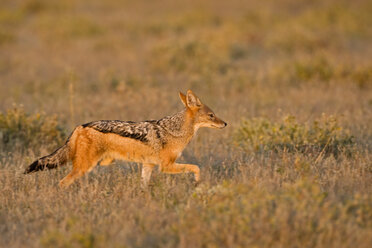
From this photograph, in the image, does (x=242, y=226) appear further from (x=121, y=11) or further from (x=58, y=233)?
(x=121, y=11)

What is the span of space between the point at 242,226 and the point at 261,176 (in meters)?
1.89

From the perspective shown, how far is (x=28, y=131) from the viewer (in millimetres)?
7766

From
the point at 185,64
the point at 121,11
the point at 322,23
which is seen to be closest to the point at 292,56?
the point at 185,64

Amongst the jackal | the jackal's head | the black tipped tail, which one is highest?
the jackal's head

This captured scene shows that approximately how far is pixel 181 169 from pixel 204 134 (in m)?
2.99

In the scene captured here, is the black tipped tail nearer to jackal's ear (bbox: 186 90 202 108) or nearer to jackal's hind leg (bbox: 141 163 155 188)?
jackal's hind leg (bbox: 141 163 155 188)

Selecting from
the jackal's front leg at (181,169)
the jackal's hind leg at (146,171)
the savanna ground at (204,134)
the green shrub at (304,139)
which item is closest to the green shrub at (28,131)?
the savanna ground at (204,134)

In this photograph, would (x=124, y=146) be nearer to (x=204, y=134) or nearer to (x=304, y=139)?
(x=304, y=139)

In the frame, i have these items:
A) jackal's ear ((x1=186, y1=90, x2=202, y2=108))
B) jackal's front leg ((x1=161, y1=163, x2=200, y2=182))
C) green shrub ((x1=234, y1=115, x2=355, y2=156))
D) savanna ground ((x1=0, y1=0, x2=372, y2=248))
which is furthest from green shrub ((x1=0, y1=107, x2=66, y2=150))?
green shrub ((x1=234, y1=115, x2=355, y2=156))

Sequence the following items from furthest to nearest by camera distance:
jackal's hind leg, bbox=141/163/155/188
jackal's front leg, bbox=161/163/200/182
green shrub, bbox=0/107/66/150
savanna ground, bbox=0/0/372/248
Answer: green shrub, bbox=0/107/66/150 → jackal's hind leg, bbox=141/163/155/188 → jackal's front leg, bbox=161/163/200/182 → savanna ground, bbox=0/0/372/248

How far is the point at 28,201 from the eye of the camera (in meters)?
5.23

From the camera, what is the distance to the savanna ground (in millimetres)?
4230

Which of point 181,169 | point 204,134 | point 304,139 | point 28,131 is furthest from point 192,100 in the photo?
point 28,131

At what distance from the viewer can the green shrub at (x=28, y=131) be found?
775 centimetres
